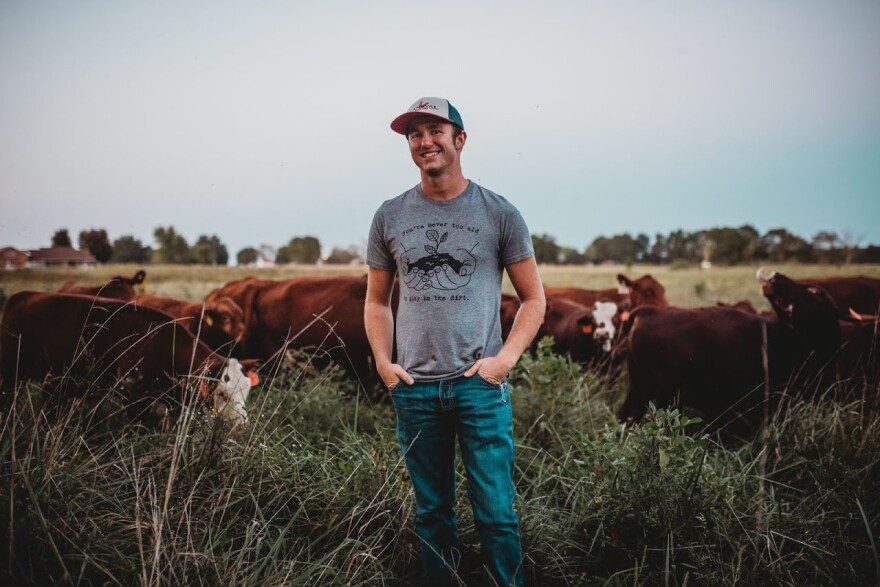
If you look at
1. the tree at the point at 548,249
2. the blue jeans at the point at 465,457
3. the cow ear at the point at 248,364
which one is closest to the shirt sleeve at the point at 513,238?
the blue jeans at the point at 465,457

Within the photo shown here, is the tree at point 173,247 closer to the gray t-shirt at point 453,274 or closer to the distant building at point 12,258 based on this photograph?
the distant building at point 12,258

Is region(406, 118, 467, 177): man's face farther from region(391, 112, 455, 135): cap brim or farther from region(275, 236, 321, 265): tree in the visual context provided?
region(275, 236, 321, 265): tree

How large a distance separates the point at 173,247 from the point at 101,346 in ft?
111

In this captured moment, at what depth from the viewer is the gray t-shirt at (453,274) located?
2.46m

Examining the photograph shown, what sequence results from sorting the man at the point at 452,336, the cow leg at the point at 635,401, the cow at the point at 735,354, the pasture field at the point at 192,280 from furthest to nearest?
1. the pasture field at the point at 192,280
2. the cow leg at the point at 635,401
3. the cow at the point at 735,354
4. the man at the point at 452,336

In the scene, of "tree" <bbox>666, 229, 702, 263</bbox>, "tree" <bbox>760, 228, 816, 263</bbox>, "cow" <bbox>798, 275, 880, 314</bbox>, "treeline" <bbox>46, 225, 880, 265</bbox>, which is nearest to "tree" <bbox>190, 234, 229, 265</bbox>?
"treeline" <bbox>46, 225, 880, 265</bbox>

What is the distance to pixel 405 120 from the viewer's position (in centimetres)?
262

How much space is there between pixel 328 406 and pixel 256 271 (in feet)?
117

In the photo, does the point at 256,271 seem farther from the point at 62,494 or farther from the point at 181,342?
the point at 62,494

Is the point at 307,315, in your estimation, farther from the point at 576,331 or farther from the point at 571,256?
the point at 571,256

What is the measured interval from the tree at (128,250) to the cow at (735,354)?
12.0 metres

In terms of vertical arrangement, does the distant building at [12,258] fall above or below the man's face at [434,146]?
below

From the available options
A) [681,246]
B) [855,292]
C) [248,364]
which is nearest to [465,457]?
[248,364]

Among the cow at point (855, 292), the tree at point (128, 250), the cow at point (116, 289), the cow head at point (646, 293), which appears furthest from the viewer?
the tree at point (128, 250)
